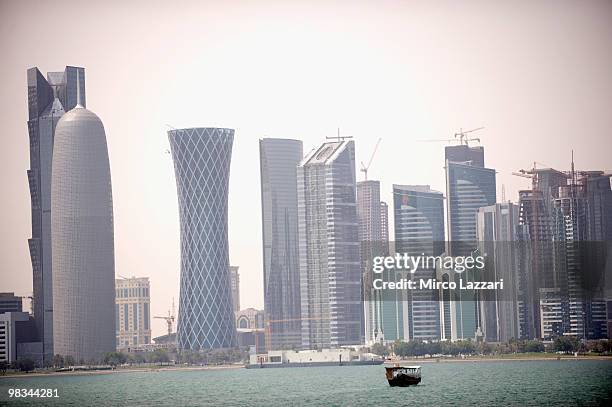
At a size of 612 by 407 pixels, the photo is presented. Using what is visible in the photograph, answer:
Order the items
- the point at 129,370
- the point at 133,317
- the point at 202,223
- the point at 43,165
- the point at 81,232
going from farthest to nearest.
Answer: the point at 133,317 < the point at 43,165 < the point at 202,223 < the point at 81,232 < the point at 129,370

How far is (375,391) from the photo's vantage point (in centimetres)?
5297

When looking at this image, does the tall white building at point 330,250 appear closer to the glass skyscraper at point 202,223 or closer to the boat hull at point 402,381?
the glass skyscraper at point 202,223

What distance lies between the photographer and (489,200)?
114375 mm

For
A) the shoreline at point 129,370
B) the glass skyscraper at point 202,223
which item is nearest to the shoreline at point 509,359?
the shoreline at point 129,370

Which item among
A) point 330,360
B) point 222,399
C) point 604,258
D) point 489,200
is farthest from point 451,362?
point 222,399

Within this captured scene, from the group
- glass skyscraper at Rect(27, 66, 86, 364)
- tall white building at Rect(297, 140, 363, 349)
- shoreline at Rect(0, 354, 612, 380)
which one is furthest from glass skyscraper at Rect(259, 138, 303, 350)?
shoreline at Rect(0, 354, 612, 380)

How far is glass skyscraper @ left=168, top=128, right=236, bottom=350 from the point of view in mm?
103375

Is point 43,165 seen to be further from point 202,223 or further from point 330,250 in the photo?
point 330,250

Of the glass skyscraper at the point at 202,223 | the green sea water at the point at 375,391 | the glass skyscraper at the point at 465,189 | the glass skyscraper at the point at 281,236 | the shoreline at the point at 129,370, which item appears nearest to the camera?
the green sea water at the point at 375,391

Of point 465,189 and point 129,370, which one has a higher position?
point 465,189

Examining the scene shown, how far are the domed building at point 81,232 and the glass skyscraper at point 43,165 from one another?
15.5 ft

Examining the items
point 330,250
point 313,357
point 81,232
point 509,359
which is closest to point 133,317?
point 330,250

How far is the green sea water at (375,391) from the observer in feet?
152

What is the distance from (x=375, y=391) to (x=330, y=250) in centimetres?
6556
